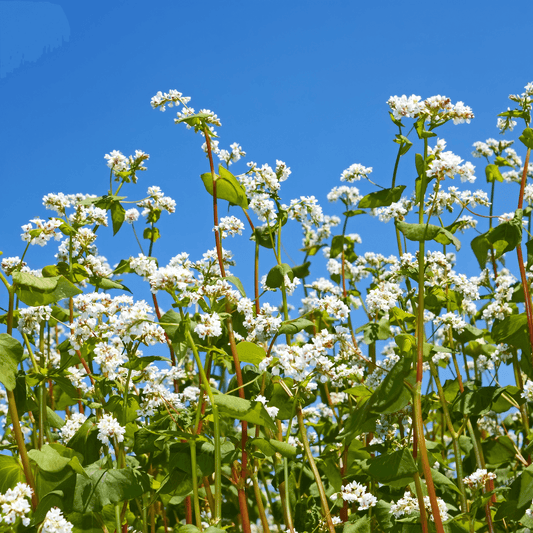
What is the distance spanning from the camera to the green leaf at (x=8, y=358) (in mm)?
3217

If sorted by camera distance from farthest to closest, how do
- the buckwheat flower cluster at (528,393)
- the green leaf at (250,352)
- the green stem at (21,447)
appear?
1. the buckwheat flower cluster at (528,393)
2. the green leaf at (250,352)
3. the green stem at (21,447)

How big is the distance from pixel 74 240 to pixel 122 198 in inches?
23.4

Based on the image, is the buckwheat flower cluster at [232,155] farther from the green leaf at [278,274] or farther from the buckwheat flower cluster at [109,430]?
the buckwheat flower cluster at [109,430]

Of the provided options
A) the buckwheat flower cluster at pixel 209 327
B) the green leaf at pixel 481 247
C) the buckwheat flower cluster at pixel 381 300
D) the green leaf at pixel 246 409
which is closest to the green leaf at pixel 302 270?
the buckwheat flower cluster at pixel 381 300

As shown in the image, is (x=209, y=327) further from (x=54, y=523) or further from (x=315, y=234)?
(x=315, y=234)

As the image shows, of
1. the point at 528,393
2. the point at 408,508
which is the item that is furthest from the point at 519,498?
the point at 528,393

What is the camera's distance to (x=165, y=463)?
387 cm

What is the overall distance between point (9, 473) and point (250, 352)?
1693mm

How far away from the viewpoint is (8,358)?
324cm

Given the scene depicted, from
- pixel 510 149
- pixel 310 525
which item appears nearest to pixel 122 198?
pixel 310 525

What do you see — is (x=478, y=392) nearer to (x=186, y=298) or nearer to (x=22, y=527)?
(x=186, y=298)

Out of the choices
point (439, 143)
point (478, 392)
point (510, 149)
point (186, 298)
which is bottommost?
point (478, 392)

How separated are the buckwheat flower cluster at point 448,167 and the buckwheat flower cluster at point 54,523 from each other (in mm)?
2941

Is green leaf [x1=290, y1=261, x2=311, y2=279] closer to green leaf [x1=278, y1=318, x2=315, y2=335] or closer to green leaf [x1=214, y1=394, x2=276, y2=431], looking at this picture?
green leaf [x1=278, y1=318, x2=315, y2=335]
